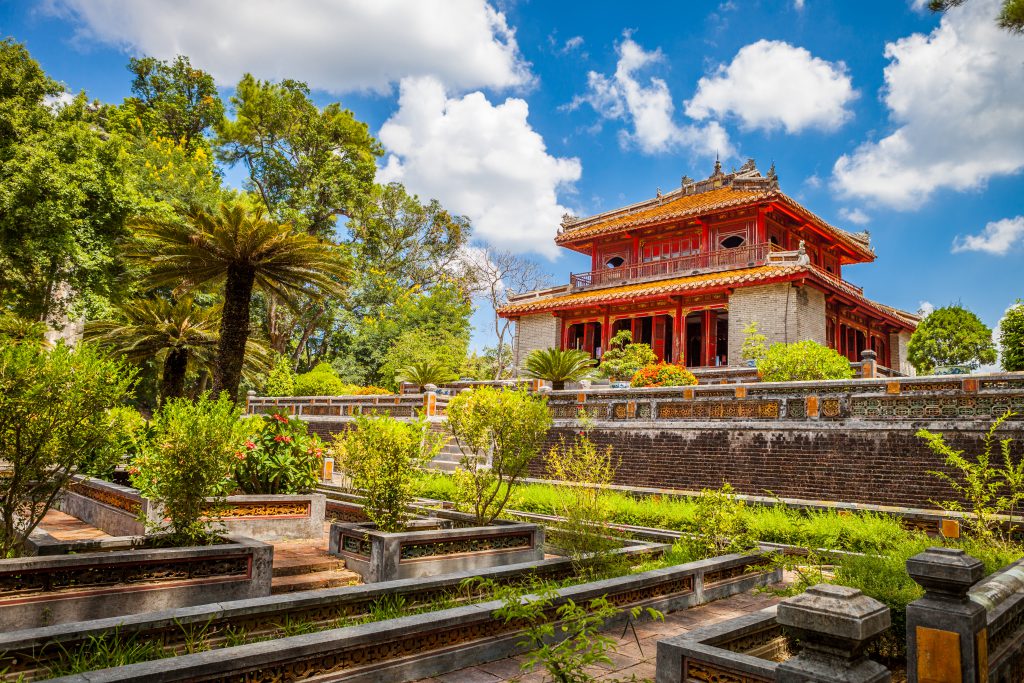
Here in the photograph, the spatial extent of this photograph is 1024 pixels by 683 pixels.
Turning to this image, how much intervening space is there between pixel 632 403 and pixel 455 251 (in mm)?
22900

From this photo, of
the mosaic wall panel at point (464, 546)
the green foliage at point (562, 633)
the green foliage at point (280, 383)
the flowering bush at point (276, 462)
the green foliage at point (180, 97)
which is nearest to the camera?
the green foliage at point (562, 633)

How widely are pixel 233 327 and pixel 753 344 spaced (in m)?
15.2

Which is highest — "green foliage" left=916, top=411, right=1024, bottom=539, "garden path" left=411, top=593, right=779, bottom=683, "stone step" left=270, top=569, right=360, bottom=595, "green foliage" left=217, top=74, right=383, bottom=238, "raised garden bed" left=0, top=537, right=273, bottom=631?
"green foliage" left=217, top=74, right=383, bottom=238

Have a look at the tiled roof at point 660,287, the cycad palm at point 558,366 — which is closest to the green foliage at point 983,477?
the cycad palm at point 558,366

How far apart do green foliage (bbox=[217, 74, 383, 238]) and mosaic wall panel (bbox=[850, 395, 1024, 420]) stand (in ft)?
86.4

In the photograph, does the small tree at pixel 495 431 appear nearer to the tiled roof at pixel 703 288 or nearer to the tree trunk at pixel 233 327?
the tree trunk at pixel 233 327

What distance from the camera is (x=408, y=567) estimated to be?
240 inches

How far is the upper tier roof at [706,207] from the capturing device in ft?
74.1

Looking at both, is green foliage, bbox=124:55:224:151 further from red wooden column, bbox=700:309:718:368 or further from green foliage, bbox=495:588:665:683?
green foliage, bbox=495:588:665:683

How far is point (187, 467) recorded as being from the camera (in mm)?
5387

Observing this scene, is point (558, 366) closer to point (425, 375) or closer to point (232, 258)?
point (425, 375)

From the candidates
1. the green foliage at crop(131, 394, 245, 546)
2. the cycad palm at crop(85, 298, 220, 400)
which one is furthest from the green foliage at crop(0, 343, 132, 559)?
the cycad palm at crop(85, 298, 220, 400)

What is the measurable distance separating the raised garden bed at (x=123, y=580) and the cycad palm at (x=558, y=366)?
→ 13982 mm

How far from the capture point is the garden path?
12.9 feet
